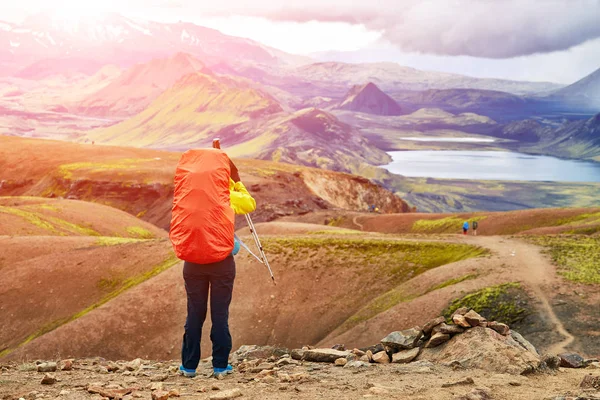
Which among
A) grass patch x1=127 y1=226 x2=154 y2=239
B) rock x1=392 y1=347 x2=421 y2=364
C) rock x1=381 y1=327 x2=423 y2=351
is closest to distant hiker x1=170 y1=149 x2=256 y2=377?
rock x1=392 y1=347 x2=421 y2=364

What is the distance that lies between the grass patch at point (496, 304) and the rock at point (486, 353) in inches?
402

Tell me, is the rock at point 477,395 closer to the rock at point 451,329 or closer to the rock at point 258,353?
the rock at point 451,329

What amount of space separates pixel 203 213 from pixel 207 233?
0.40 meters

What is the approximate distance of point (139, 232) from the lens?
78.1 meters

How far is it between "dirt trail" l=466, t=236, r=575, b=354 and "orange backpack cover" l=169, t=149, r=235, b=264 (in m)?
13.8

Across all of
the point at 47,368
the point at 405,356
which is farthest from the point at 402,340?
the point at 47,368

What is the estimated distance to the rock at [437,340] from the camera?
560 inches

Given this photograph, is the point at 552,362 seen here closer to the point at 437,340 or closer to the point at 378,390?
the point at 437,340

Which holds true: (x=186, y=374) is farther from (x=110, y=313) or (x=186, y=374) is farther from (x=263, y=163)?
(x=263, y=163)

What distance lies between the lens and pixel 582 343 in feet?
67.3

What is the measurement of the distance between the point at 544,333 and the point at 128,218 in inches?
2730

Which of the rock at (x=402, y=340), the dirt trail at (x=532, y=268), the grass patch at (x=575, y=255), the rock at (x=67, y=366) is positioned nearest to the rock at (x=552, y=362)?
the rock at (x=402, y=340)

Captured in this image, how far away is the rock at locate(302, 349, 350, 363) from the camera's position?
14.3 metres

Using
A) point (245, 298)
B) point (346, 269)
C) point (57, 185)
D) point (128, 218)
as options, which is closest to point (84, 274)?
point (245, 298)
